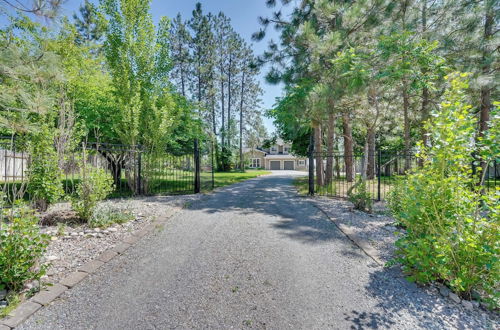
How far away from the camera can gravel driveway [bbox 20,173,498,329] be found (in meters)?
1.97

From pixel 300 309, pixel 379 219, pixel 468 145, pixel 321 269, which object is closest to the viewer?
pixel 300 309

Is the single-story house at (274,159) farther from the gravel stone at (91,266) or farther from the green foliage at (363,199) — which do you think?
the gravel stone at (91,266)

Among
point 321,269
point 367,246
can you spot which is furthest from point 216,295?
point 367,246

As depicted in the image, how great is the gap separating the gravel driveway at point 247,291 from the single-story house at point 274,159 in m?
34.3

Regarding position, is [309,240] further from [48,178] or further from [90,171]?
[48,178]

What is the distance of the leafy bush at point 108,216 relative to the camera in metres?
4.15

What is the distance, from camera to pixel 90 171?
4500mm

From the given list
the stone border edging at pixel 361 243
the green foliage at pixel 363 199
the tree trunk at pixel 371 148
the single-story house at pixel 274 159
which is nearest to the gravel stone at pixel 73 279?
the stone border edging at pixel 361 243

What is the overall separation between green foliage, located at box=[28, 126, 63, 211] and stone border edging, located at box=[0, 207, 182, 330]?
2.14 m

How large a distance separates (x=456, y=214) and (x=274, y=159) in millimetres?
37043

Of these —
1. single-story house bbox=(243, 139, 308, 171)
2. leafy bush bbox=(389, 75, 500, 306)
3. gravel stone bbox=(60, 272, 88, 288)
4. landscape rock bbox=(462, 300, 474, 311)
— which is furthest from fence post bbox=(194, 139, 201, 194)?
single-story house bbox=(243, 139, 308, 171)

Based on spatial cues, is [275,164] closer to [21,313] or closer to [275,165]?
[275,165]

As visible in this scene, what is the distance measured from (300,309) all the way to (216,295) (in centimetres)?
84

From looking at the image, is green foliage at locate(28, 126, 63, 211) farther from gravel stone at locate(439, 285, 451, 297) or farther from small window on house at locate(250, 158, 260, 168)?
small window on house at locate(250, 158, 260, 168)
